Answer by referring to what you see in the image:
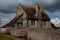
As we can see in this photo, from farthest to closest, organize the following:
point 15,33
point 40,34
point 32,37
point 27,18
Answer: point 27,18 < point 15,33 < point 32,37 < point 40,34

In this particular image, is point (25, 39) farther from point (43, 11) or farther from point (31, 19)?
point (43, 11)

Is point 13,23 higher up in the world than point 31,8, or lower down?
lower down

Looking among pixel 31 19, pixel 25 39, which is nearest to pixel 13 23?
pixel 31 19

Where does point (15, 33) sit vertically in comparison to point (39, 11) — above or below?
below

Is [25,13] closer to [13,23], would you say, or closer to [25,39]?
[13,23]

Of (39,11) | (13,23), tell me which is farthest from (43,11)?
(13,23)

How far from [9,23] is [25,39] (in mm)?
23305

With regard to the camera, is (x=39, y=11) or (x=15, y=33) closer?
(x=15, y=33)

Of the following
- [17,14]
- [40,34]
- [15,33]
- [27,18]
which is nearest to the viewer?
[40,34]

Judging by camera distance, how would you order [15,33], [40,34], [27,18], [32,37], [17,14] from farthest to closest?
[17,14] → [27,18] → [15,33] → [32,37] → [40,34]

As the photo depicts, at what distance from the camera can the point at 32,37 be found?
4512cm

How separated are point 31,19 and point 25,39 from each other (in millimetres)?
21515

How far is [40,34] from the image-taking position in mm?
41781

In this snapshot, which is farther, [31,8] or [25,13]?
[31,8]
